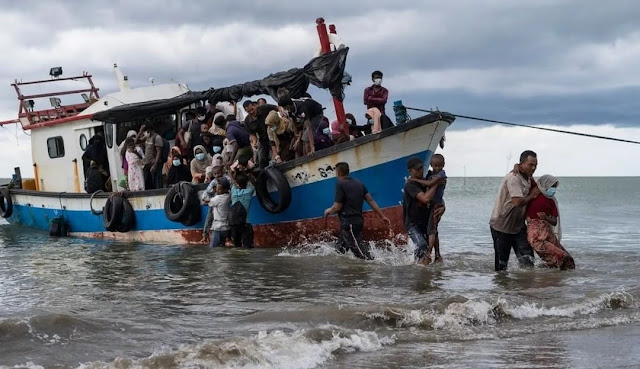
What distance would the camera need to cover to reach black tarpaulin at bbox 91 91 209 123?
16797 mm

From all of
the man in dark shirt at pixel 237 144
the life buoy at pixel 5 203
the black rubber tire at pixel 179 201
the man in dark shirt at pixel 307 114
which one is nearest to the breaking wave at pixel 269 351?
the man in dark shirt at pixel 307 114

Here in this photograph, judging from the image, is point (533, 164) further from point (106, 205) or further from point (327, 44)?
point (106, 205)

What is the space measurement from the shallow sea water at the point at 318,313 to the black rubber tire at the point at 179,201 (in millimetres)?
1923

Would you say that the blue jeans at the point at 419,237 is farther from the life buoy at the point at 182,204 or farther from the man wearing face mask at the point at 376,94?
the life buoy at the point at 182,204

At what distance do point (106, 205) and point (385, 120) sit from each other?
6249 mm

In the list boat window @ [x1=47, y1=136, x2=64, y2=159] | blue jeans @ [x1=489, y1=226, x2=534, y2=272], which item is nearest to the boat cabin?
boat window @ [x1=47, y1=136, x2=64, y2=159]

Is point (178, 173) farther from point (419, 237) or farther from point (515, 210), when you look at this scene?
point (515, 210)

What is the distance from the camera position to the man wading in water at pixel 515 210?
9555 mm

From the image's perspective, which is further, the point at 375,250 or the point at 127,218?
the point at 127,218

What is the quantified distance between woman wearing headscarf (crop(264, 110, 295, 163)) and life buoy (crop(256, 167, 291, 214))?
1.21 ft

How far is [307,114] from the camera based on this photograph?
14.1 meters

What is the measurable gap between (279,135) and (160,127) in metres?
4.22

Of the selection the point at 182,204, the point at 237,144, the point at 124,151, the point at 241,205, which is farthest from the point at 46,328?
the point at 124,151

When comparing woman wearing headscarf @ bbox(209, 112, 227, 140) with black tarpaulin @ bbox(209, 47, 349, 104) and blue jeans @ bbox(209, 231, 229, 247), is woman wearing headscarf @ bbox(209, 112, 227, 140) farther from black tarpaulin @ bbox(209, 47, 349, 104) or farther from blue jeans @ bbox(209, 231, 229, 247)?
blue jeans @ bbox(209, 231, 229, 247)
